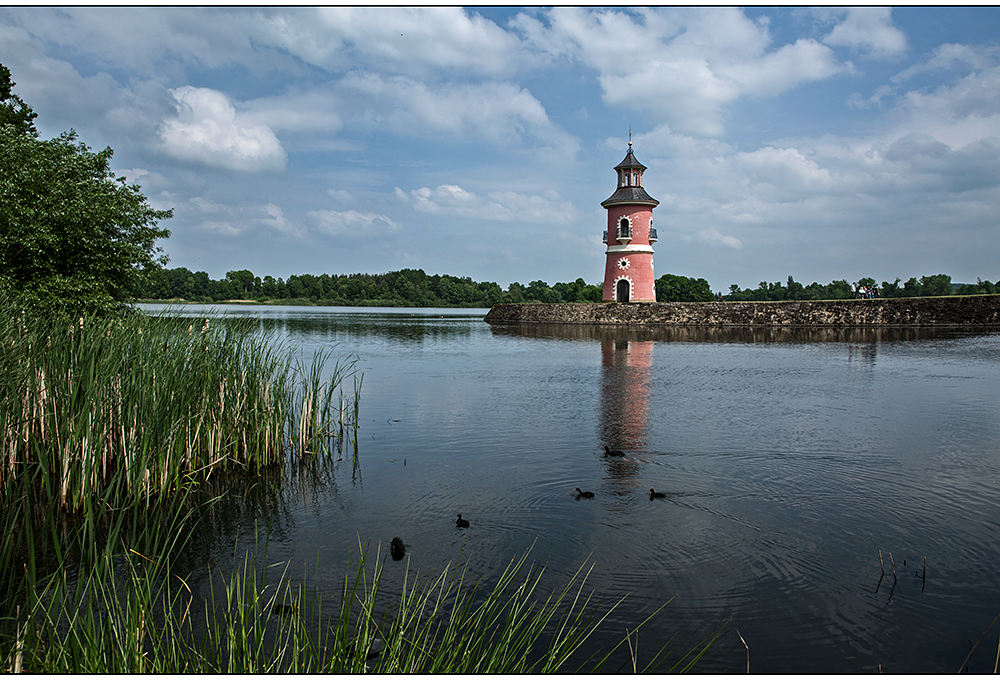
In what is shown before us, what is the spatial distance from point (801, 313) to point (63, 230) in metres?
39.3

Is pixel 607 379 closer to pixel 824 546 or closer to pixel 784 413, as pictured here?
pixel 784 413

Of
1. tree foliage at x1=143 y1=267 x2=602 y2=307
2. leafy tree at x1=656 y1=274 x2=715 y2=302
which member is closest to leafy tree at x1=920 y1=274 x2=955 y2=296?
leafy tree at x1=656 y1=274 x2=715 y2=302

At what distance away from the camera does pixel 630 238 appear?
4428 centimetres

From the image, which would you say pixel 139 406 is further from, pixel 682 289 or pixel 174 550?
pixel 682 289

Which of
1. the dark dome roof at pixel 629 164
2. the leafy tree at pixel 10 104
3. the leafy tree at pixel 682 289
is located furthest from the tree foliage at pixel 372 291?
the leafy tree at pixel 10 104

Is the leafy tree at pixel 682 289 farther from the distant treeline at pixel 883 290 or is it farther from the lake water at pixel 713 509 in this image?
the lake water at pixel 713 509

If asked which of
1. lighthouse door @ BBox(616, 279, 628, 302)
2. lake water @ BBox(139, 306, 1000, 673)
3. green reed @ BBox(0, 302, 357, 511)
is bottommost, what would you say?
lake water @ BBox(139, 306, 1000, 673)

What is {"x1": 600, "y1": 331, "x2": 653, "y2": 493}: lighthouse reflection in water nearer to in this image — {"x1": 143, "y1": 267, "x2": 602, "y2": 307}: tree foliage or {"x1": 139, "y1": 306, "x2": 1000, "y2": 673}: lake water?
{"x1": 139, "y1": 306, "x2": 1000, "y2": 673}: lake water

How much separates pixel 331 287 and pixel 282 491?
430ft

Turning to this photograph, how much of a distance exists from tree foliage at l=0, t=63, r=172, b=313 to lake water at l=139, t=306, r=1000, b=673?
6.59m

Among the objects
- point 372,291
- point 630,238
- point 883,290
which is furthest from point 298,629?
point 372,291

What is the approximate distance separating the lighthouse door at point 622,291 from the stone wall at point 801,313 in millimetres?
1332

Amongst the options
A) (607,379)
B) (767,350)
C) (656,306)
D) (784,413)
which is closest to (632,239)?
(656,306)

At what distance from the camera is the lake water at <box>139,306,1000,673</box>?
163 inches
